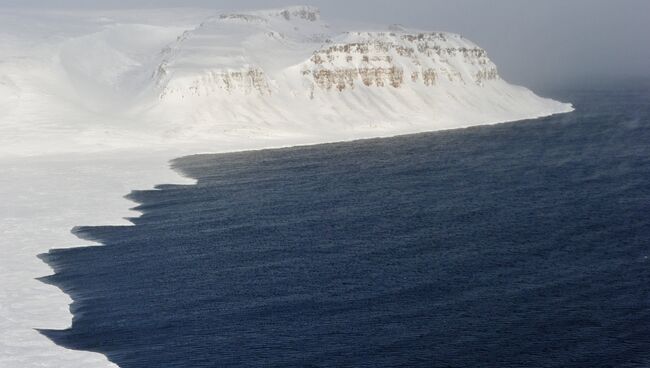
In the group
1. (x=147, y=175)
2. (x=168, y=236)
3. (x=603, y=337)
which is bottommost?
(x=603, y=337)

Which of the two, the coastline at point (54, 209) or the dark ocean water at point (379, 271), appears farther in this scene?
the coastline at point (54, 209)

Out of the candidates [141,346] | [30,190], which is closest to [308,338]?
[141,346]

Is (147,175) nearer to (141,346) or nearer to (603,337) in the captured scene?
(141,346)

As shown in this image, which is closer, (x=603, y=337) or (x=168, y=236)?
(x=603, y=337)

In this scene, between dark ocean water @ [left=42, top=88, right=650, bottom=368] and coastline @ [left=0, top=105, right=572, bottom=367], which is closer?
dark ocean water @ [left=42, top=88, right=650, bottom=368]

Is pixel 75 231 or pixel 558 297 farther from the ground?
pixel 75 231

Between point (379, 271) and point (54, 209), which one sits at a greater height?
point (54, 209)

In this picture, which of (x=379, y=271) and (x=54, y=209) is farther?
(x=54, y=209)

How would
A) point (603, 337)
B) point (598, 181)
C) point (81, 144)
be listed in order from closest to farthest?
point (603, 337) < point (598, 181) < point (81, 144)
